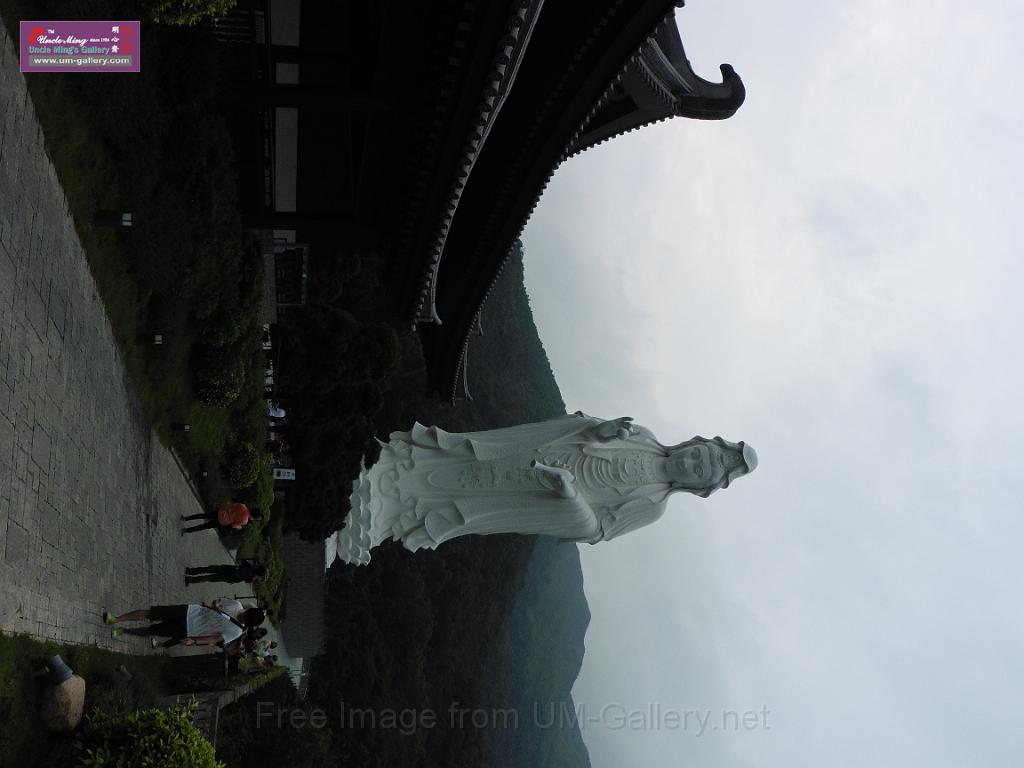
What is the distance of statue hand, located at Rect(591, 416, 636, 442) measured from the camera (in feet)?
53.2

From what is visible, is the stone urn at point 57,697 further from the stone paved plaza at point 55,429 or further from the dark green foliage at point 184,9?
the dark green foliage at point 184,9

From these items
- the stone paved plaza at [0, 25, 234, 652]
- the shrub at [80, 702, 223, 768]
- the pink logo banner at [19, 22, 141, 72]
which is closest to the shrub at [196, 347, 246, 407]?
the stone paved plaza at [0, 25, 234, 652]

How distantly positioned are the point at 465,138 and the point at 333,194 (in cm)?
439

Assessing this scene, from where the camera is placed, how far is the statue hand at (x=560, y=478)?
1557cm

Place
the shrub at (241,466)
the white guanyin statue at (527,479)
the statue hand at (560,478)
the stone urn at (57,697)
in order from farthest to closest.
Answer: the white guanyin statue at (527,479)
the statue hand at (560,478)
the shrub at (241,466)
the stone urn at (57,697)

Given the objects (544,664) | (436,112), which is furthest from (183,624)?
(544,664)

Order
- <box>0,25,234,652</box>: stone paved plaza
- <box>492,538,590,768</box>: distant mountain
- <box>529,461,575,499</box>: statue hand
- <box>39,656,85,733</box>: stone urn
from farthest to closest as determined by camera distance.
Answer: <box>492,538,590,768</box>: distant mountain, <box>529,461,575,499</box>: statue hand, <box>0,25,234,652</box>: stone paved plaza, <box>39,656,85,733</box>: stone urn

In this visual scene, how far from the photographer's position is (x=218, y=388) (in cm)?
1413

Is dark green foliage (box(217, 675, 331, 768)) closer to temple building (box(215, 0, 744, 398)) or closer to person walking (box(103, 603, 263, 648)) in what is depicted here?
person walking (box(103, 603, 263, 648))

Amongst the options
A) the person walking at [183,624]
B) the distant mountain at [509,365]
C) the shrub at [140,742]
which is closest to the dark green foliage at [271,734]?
the person walking at [183,624]

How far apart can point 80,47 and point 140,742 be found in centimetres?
648

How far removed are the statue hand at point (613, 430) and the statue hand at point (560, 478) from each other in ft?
3.31

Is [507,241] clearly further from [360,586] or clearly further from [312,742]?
[360,586]

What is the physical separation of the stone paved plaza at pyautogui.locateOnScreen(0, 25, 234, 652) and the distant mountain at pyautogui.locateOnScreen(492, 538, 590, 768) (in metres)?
36.4
